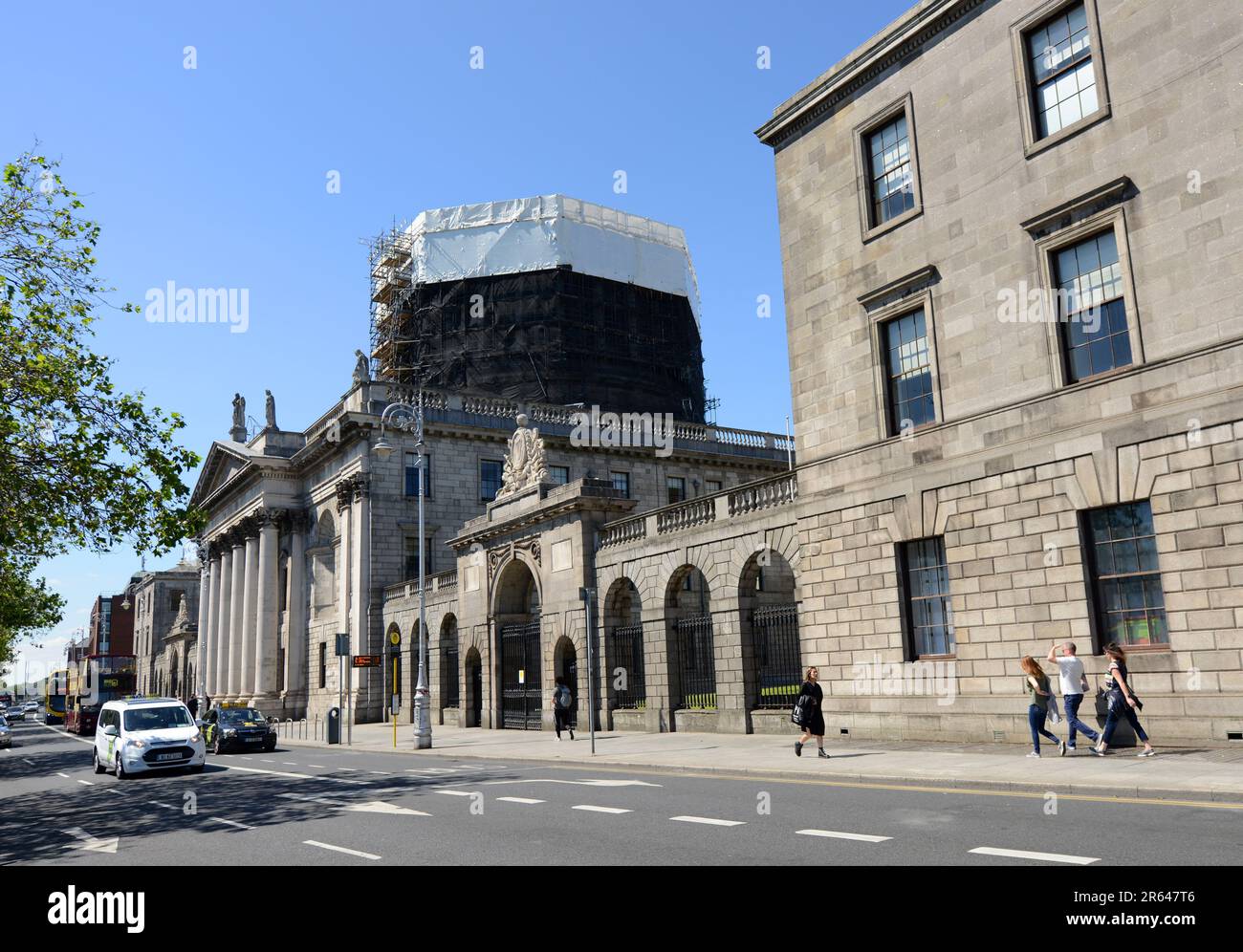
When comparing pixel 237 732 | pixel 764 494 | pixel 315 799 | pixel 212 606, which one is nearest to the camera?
pixel 315 799

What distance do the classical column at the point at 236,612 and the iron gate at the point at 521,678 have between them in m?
34.5

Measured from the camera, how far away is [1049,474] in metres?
17.2

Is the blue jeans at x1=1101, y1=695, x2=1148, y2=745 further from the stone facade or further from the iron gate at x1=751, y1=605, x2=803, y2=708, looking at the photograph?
the stone facade

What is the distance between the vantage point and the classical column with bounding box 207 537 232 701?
66.7 meters

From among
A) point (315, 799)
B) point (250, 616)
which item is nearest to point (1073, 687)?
point (315, 799)

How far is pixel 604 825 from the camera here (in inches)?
434

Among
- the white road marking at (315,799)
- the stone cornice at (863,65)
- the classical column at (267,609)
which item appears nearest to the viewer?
the white road marking at (315,799)

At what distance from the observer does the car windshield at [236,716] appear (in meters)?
31.5

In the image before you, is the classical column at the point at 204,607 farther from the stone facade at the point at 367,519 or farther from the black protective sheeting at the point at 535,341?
the black protective sheeting at the point at 535,341

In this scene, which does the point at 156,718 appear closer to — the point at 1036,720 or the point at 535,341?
the point at 1036,720

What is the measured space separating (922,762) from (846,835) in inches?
263

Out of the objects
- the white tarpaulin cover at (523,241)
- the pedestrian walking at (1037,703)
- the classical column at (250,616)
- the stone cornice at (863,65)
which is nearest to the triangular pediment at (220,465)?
the classical column at (250,616)

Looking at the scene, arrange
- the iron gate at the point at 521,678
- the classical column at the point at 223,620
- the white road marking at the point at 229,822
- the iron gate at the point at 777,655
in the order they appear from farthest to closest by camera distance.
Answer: the classical column at the point at 223,620, the iron gate at the point at 521,678, the iron gate at the point at 777,655, the white road marking at the point at 229,822

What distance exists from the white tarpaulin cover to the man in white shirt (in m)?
48.9
